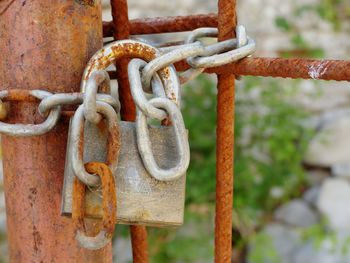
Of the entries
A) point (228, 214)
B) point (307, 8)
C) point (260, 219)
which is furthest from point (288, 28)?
point (228, 214)

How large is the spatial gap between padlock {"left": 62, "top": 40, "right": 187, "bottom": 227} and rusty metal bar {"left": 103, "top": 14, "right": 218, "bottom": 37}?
0.18m

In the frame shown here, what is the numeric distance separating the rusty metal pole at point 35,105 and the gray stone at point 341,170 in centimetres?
303

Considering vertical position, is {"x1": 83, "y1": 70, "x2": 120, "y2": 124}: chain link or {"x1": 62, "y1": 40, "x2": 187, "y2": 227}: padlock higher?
{"x1": 83, "y1": 70, "x2": 120, "y2": 124}: chain link

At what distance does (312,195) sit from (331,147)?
411mm

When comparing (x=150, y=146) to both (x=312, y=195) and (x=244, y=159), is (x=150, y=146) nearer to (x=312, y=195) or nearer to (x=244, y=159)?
(x=244, y=159)

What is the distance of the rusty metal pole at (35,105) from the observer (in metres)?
0.52

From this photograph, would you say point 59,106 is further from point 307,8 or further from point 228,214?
point 307,8

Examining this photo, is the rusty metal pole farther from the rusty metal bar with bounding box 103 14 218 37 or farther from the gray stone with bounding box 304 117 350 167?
the gray stone with bounding box 304 117 350 167

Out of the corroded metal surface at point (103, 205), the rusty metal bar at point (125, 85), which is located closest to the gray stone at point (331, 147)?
the rusty metal bar at point (125, 85)

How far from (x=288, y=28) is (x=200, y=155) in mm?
1542

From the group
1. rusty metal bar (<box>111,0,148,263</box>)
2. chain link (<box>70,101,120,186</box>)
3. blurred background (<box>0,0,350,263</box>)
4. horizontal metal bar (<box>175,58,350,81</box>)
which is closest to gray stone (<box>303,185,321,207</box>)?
blurred background (<box>0,0,350,263</box>)

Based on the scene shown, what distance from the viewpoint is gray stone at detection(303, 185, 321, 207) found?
3213 mm

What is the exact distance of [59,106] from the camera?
1.65ft

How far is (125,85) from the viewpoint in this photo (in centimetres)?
68
